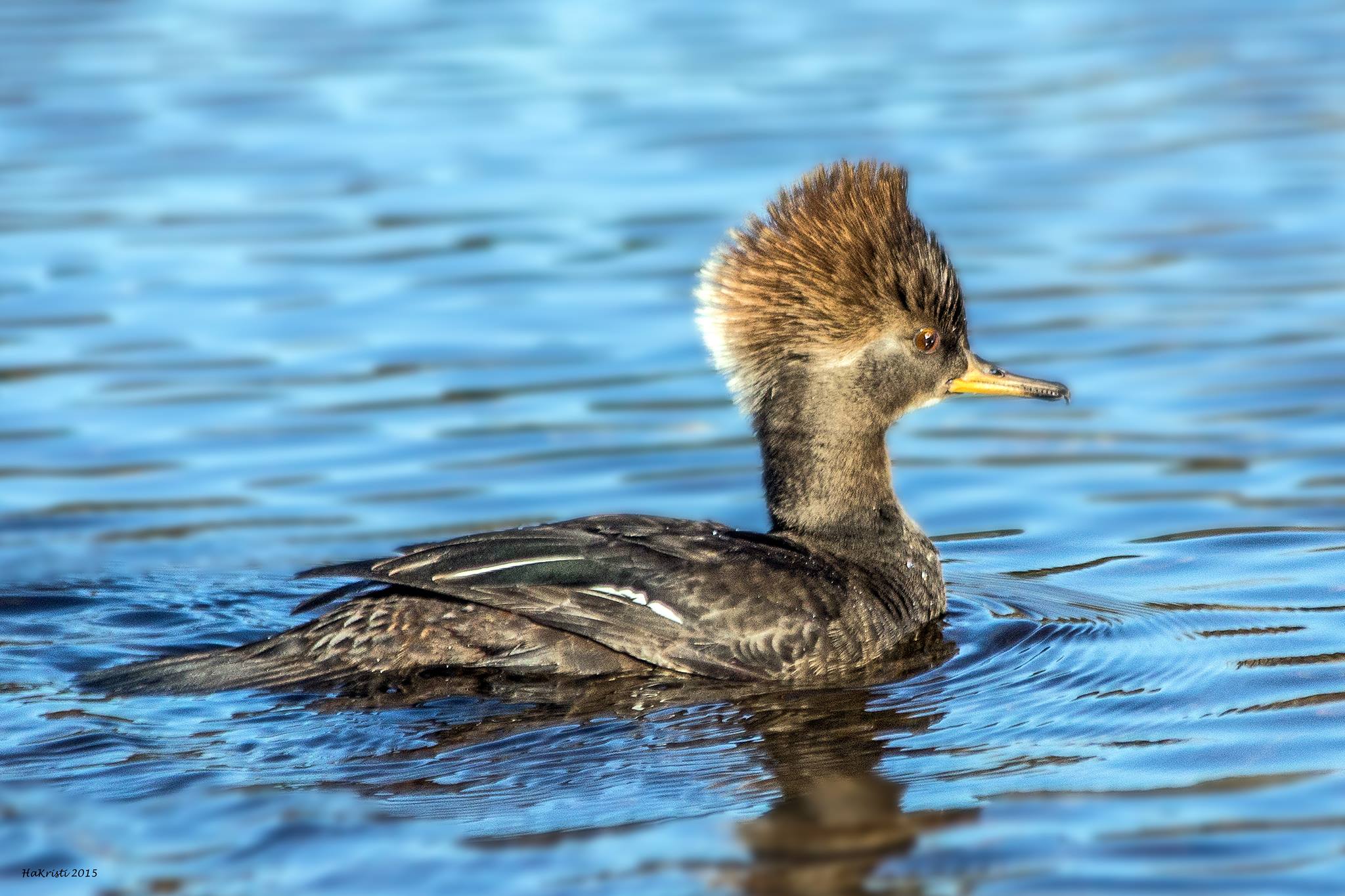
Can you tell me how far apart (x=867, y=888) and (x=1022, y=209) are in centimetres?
803

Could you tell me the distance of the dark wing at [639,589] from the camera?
6715 millimetres

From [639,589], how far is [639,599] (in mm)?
31

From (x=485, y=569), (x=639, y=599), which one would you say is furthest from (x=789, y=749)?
(x=485, y=569)

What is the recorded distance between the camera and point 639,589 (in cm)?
678

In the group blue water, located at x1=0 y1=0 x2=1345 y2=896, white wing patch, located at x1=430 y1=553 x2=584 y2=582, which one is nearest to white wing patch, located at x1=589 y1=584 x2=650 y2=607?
white wing patch, located at x1=430 y1=553 x2=584 y2=582

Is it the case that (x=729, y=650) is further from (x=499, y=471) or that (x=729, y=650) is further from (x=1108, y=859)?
(x=499, y=471)

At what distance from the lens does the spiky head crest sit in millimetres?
7207

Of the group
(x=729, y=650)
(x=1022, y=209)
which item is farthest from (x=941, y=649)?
(x=1022, y=209)

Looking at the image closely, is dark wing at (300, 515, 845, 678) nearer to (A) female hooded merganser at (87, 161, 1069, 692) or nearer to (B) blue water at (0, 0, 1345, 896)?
(A) female hooded merganser at (87, 161, 1069, 692)
